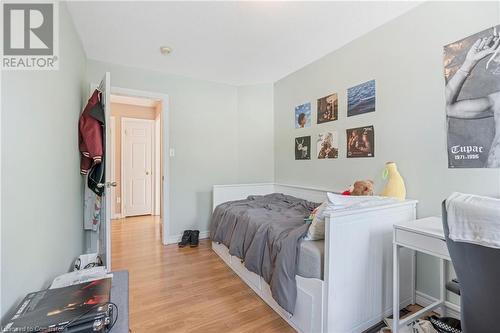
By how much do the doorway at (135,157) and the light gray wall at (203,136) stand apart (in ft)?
5.14

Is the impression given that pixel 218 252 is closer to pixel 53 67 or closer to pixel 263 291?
pixel 263 291

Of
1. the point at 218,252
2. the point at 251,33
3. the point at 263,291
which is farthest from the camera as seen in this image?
the point at 218,252

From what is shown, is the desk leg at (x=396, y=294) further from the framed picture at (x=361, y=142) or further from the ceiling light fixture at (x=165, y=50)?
the ceiling light fixture at (x=165, y=50)

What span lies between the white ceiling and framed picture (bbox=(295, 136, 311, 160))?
3.21 feet

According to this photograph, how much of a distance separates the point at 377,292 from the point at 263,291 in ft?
2.76

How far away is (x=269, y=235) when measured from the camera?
184 centimetres

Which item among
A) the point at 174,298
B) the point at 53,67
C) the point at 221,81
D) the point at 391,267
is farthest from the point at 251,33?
the point at 174,298

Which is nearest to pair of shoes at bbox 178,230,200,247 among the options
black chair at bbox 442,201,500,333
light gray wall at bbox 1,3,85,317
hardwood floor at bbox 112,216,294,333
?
hardwood floor at bbox 112,216,294,333

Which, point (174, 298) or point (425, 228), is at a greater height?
point (425, 228)

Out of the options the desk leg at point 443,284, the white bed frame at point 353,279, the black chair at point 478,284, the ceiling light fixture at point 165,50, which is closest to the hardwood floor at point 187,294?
the white bed frame at point 353,279

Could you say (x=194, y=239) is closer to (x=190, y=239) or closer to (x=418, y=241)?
(x=190, y=239)

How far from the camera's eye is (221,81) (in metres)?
3.60

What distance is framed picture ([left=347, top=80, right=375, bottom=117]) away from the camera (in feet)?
7.52

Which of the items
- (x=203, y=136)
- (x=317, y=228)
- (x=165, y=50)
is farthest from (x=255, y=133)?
(x=317, y=228)
